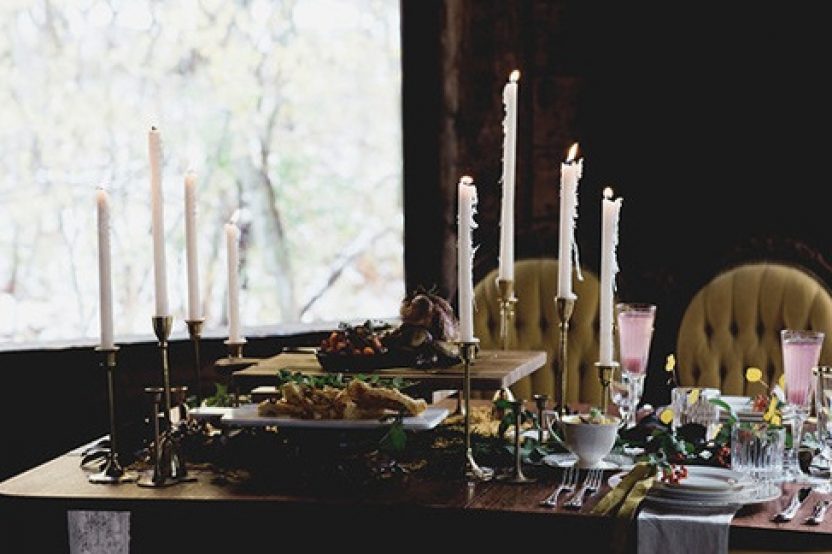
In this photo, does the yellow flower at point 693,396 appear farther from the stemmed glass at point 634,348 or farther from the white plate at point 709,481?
the white plate at point 709,481

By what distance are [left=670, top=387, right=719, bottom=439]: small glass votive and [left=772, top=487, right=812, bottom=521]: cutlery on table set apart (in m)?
0.35

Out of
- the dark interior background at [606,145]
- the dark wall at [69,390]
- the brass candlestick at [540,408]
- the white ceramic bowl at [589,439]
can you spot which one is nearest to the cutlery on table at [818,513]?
the white ceramic bowl at [589,439]

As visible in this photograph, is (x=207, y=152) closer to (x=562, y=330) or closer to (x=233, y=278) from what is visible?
(x=233, y=278)

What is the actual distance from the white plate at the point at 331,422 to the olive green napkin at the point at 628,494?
32 centimetres

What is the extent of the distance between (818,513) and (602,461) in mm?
416

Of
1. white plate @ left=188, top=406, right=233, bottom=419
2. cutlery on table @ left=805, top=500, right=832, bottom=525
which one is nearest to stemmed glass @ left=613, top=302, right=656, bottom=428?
cutlery on table @ left=805, top=500, right=832, bottom=525

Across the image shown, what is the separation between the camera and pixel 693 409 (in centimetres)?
231

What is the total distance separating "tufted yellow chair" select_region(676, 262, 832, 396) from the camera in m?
3.11

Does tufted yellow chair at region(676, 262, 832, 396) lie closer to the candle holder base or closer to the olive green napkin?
the olive green napkin

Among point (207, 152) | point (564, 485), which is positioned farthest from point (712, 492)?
point (207, 152)

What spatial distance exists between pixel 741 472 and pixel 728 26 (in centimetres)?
204

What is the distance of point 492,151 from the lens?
3.96 meters

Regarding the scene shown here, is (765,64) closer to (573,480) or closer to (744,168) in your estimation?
(744,168)

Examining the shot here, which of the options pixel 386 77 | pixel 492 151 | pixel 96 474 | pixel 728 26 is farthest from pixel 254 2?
pixel 96 474
